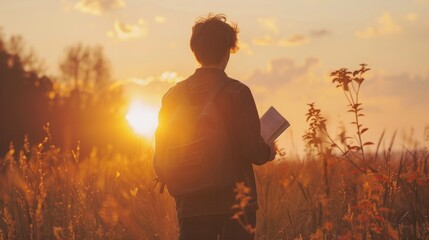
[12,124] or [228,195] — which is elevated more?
[12,124]

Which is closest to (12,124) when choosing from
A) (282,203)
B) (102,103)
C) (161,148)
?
(102,103)

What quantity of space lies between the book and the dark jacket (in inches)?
5.4

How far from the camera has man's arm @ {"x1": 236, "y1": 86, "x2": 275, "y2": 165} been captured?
3.49 m

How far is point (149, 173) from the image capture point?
22.8 ft

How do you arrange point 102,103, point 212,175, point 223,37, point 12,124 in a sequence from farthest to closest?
point 102,103 < point 12,124 < point 223,37 < point 212,175

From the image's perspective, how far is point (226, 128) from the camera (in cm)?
356

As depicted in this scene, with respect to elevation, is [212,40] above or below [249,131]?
above

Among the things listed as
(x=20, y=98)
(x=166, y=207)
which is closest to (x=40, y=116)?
(x=20, y=98)

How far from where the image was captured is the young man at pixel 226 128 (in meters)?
3.53

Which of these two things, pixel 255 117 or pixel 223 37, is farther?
pixel 223 37

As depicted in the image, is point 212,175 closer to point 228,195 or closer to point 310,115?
point 228,195

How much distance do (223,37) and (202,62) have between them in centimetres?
19

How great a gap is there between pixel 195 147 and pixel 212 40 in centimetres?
64

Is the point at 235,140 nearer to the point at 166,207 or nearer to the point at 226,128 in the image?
the point at 226,128
